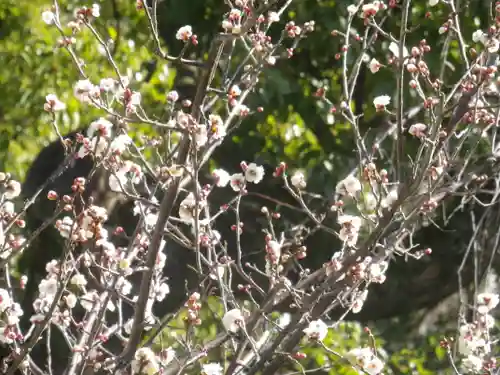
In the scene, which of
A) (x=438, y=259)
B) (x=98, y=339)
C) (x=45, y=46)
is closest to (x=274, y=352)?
(x=98, y=339)

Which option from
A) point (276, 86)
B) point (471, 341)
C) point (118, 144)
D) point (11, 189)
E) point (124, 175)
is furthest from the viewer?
point (276, 86)

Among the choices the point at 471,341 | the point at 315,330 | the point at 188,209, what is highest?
the point at 188,209

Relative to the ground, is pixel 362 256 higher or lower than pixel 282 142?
higher

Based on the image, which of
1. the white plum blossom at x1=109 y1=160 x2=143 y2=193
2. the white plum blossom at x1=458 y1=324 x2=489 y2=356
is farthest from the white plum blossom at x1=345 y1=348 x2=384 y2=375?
the white plum blossom at x1=109 y1=160 x2=143 y2=193

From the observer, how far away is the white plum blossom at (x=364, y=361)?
6.13 feet

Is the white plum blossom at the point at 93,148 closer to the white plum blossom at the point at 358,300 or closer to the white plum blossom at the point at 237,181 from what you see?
the white plum blossom at the point at 237,181

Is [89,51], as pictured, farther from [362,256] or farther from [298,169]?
[362,256]

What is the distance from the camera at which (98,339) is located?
2115mm

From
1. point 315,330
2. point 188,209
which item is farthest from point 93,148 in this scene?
point 315,330

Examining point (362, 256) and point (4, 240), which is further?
point (4, 240)

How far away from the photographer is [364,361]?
6.16ft

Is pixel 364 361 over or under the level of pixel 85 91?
under

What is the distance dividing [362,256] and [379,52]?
2045 mm

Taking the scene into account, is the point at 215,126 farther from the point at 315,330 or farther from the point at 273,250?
the point at 315,330
